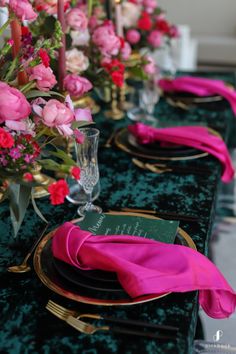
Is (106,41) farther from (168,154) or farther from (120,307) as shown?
(120,307)

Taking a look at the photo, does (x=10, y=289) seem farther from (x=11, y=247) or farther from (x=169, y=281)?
(x=169, y=281)

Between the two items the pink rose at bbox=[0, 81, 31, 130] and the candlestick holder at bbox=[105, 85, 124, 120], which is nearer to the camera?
the pink rose at bbox=[0, 81, 31, 130]

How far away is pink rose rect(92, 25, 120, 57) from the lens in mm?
1440

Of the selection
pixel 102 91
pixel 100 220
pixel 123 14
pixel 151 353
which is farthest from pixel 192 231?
pixel 123 14

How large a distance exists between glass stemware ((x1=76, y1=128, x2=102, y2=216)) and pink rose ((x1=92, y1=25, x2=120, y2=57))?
515mm

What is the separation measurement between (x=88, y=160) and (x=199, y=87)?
0.98 metres

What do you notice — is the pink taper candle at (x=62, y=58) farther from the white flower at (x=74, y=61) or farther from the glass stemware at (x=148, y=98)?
the glass stemware at (x=148, y=98)

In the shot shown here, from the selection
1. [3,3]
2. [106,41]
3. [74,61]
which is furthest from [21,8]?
[106,41]

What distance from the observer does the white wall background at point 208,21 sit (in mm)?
4363

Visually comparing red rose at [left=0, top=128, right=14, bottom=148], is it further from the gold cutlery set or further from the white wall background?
the white wall background

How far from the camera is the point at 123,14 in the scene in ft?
6.21

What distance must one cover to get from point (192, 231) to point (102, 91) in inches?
32.6

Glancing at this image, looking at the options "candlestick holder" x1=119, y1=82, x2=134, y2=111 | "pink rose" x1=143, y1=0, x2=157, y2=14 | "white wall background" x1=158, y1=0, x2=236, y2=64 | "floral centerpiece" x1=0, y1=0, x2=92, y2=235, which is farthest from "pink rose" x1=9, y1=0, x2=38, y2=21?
"white wall background" x1=158, y1=0, x2=236, y2=64

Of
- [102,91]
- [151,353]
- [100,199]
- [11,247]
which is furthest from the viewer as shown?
[102,91]
